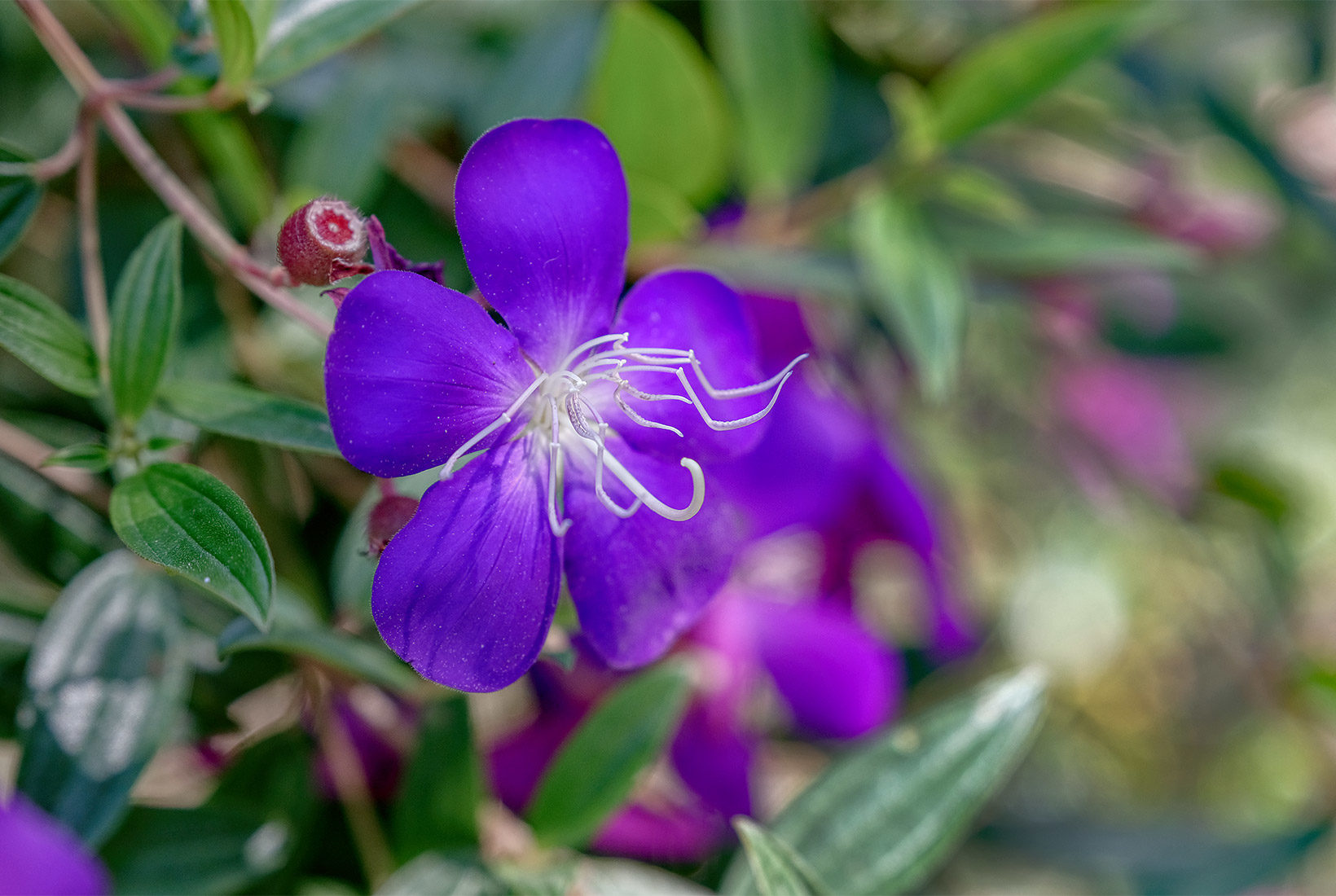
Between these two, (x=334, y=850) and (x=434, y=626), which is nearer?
(x=434, y=626)

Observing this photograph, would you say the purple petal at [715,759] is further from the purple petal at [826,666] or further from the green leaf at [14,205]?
the green leaf at [14,205]

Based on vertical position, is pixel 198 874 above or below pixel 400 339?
below

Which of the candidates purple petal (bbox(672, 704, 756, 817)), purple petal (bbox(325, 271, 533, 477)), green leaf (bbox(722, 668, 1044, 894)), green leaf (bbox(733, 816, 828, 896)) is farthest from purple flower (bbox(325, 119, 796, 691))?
purple petal (bbox(672, 704, 756, 817))

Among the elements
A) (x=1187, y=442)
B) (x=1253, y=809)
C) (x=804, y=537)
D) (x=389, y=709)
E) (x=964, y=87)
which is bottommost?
(x=1253, y=809)

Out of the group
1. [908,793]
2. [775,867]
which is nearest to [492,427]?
[775,867]

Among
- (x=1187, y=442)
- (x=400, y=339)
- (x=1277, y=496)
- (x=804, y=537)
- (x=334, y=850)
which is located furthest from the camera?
(x=1187, y=442)

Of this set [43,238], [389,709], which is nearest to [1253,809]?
[389,709]

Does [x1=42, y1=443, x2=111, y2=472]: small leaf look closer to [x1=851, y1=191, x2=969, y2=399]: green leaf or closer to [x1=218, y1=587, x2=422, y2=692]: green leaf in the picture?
[x1=218, y1=587, x2=422, y2=692]: green leaf

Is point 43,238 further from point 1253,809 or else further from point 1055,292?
point 1253,809
